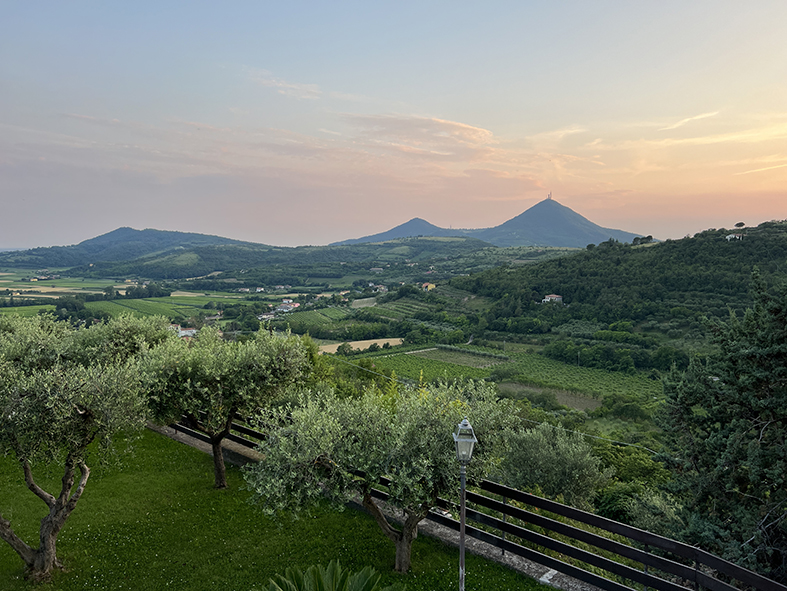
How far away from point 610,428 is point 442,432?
155ft

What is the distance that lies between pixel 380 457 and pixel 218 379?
5.24 metres

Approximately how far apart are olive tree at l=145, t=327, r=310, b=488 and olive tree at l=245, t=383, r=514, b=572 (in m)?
3.30

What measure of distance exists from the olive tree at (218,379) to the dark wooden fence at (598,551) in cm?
408

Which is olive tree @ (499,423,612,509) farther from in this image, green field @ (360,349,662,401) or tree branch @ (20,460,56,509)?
A: green field @ (360,349,662,401)

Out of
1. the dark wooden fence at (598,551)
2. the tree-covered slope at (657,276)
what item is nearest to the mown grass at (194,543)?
the dark wooden fence at (598,551)

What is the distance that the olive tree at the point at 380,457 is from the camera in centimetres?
686

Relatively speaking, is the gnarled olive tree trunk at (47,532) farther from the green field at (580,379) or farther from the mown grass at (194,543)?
the green field at (580,379)

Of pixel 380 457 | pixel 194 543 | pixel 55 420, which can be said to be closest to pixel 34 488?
pixel 55 420

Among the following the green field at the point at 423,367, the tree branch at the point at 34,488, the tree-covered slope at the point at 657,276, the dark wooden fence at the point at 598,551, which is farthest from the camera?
the tree-covered slope at the point at 657,276

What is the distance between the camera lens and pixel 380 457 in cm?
729

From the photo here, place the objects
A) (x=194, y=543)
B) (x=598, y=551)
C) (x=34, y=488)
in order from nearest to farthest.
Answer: (x=34, y=488) → (x=598, y=551) → (x=194, y=543)

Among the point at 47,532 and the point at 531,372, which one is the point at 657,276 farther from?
the point at 47,532

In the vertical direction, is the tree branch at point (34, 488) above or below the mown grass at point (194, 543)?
above

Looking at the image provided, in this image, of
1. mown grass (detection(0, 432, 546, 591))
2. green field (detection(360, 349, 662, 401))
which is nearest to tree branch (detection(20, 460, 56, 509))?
mown grass (detection(0, 432, 546, 591))
